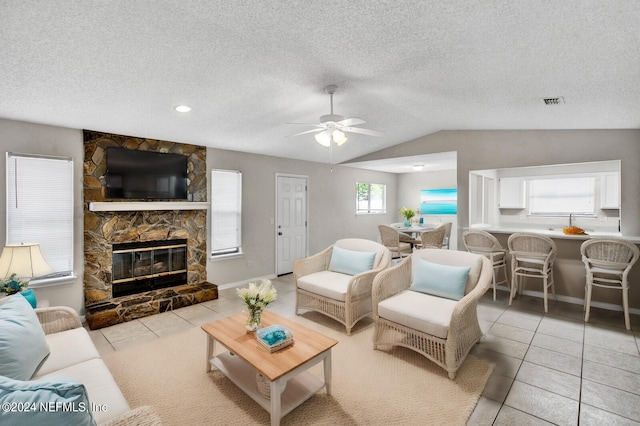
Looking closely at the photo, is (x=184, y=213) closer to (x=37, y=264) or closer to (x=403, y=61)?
(x=37, y=264)

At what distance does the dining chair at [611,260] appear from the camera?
328cm

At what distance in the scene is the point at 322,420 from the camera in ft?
6.55

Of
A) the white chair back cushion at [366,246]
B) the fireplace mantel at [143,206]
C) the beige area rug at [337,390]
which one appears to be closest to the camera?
the beige area rug at [337,390]

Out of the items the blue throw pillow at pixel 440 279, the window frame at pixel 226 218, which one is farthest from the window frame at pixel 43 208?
Answer: the blue throw pillow at pixel 440 279

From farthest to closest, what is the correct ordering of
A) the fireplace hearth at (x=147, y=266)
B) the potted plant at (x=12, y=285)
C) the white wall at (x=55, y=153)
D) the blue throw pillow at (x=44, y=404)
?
the fireplace hearth at (x=147, y=266), the white wall at (x=55, y=153), the potted plant at (x=12, y=285), the blue throw pillow at (x=44, y=404)

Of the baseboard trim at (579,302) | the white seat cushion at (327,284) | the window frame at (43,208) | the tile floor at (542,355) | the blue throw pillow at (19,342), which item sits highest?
the window frame at (43,208)

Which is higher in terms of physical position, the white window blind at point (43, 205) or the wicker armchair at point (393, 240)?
the white window blind at point (43, 205)

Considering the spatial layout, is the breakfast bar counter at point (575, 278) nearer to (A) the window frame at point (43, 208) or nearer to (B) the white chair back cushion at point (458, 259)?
(B) the white chair back cushion at point (458, 259)

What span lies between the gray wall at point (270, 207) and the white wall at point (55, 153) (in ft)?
5.42

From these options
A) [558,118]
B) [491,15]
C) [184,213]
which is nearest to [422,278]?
[491,15]

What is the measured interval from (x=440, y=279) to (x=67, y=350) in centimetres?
303

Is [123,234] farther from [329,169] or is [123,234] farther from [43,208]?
[329,169]

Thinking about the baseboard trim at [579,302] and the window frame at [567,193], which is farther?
the window frame at [567,193]

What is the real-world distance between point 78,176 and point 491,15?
439 centimetres
